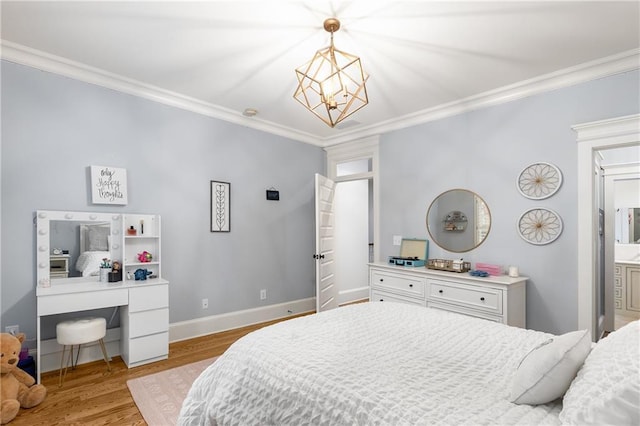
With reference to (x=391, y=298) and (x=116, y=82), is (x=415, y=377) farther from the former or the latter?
(x=116, y=82)

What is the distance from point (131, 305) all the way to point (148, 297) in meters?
0.14

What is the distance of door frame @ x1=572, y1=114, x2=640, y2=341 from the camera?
2.77 metres

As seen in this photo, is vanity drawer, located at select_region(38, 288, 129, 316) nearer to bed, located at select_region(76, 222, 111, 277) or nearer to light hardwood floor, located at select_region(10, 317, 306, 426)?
bed, located at select_region(76, 222, 111, 277)

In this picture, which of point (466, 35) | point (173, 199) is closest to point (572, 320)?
point (466, 35)

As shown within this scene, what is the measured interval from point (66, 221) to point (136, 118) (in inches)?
46.0

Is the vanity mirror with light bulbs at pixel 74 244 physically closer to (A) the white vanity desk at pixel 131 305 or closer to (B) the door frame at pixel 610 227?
(A) the white vanity desk at pixel 131 305

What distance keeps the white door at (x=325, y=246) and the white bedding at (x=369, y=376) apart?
232cm

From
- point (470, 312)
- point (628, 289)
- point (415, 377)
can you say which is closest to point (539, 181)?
point (470, 312)

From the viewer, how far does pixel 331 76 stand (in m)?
2.00

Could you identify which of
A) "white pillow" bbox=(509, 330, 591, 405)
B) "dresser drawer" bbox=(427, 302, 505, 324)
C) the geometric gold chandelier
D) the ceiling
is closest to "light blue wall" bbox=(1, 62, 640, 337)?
the ceiling

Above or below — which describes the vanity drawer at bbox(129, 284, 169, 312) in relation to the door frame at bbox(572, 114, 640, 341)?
below

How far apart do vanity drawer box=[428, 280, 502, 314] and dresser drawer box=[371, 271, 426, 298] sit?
12cm

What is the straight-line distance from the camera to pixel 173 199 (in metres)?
3.56

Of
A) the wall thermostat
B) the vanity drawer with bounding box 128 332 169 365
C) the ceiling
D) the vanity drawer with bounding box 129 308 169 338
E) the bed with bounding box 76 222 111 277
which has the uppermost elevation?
the ceiling
